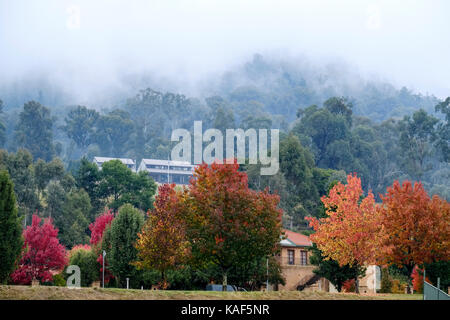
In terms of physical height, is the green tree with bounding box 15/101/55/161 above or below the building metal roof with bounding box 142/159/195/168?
above

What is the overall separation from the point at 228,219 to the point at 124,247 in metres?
17.0

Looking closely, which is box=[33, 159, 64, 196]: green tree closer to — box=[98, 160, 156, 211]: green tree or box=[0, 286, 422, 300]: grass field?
box=[98, 160, 156, 211]: green tree

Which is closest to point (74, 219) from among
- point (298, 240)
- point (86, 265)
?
point (86, 265)

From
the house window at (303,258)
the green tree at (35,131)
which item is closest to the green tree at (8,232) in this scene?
the house window at (303,258)

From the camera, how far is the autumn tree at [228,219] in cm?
3962

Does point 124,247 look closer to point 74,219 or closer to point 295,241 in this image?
point 295,241

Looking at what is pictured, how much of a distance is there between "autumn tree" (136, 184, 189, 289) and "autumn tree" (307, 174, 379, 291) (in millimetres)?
9835

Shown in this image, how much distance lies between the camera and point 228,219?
132 ft

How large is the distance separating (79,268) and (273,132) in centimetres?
11365

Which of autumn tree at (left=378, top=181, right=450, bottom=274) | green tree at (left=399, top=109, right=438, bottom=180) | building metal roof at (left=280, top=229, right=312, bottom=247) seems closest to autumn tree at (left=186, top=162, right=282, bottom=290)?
autumn tree at (left=378, top=181, right=450, bottom=274)

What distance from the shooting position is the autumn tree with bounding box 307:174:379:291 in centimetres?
4384
